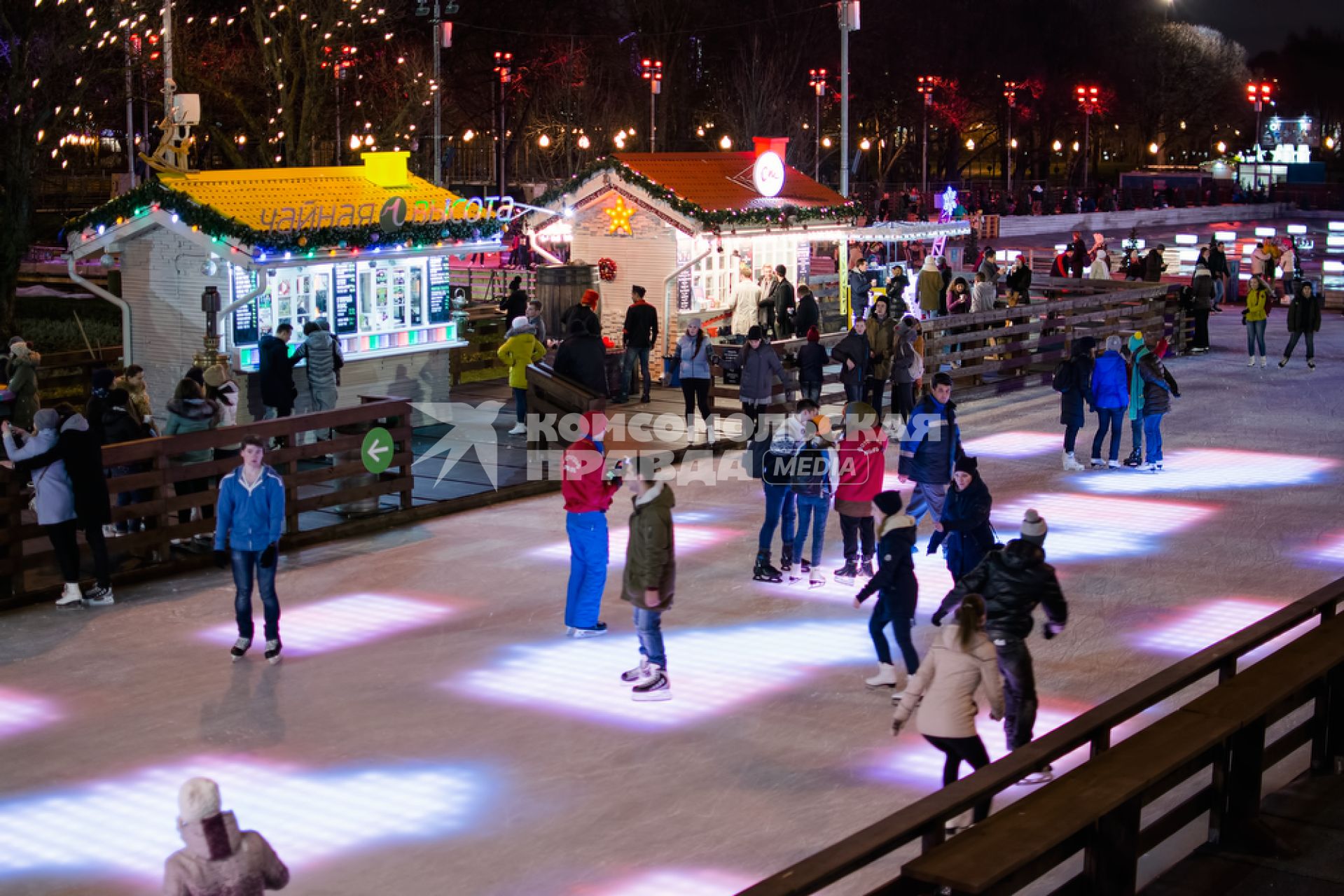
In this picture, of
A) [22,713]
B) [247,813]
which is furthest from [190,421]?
[247,813]

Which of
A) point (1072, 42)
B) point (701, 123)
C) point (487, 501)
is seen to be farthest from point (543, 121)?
point (487, 501)

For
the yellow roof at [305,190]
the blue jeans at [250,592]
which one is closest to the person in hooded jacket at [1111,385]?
the yellow roof at [305,190]

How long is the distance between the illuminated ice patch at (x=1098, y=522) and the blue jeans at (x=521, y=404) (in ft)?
18.4

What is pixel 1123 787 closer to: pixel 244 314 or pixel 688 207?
pixel 244 314

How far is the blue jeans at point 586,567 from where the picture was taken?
10695mm

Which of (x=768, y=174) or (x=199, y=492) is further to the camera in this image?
(x=768, y=174)

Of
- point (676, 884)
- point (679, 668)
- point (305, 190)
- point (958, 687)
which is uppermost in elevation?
point (305, 190)

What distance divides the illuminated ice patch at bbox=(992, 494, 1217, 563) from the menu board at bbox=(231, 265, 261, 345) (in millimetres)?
7833

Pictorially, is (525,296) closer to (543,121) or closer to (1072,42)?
(543,121)

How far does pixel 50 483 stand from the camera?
11.0 metres

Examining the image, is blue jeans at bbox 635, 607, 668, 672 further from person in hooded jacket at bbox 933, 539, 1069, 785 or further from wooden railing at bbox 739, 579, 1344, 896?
wooden railing at bbox 739, 579, 1344, 896

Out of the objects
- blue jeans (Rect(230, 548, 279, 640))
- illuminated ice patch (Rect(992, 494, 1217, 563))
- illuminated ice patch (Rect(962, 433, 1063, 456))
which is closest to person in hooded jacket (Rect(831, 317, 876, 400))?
illuminated ice patch (Rect(962, 433, 1063, 456))

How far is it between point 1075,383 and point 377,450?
7128 millimetres

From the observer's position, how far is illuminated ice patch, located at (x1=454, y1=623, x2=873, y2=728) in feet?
31.3
